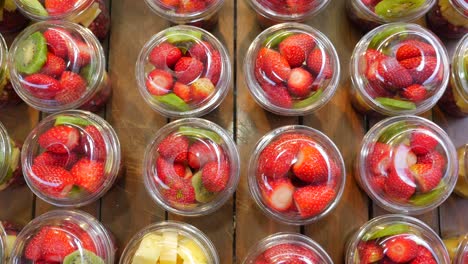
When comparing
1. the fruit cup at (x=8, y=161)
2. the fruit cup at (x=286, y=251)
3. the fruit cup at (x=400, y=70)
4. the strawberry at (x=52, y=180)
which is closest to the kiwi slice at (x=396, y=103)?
the fruit cup at (x=400, y=70)

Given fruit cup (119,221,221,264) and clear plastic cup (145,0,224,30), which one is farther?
clear plastic cup (145,0,224,30)

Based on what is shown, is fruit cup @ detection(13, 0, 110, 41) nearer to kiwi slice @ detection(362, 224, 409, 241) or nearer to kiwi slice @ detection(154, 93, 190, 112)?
kiwi slice @ detection(154, 93, 190, 112)

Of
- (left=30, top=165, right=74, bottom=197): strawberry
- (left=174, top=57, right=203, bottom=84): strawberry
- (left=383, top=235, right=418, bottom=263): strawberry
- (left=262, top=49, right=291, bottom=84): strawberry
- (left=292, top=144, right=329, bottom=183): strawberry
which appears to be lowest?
(left=30, top=165, right=74, bottom=197): strawberry

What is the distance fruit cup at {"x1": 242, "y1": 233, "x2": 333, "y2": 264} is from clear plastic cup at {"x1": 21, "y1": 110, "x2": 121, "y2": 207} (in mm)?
403

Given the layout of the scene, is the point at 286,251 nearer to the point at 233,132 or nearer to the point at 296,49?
the point at 233,132

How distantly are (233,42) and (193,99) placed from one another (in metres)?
0.24

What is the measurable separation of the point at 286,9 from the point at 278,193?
18.7 inches

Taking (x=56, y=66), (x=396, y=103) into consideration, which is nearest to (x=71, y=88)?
(x=56, y=66)

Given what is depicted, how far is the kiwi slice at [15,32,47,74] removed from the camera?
1211 millimetres

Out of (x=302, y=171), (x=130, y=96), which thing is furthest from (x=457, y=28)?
(x=130, y=96)

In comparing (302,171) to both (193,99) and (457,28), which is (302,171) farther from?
(457,28)

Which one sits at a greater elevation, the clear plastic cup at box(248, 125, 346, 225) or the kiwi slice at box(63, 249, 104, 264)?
the clear plastic cup at box(248, 125, 346, 225)

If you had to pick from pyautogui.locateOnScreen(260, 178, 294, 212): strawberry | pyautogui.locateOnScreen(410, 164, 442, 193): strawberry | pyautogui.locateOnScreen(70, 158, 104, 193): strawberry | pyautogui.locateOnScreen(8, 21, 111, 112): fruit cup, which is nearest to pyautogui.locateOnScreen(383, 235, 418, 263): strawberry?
pyautogui.locateOnScreen(410, 164, 442, 193): strawberry

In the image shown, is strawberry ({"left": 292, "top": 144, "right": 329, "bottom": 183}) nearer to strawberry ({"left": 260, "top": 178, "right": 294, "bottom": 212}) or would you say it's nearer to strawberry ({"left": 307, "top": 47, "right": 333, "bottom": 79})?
strawberry ({"left": 260, "top": 178, "right": 294, "bottom": 212})
